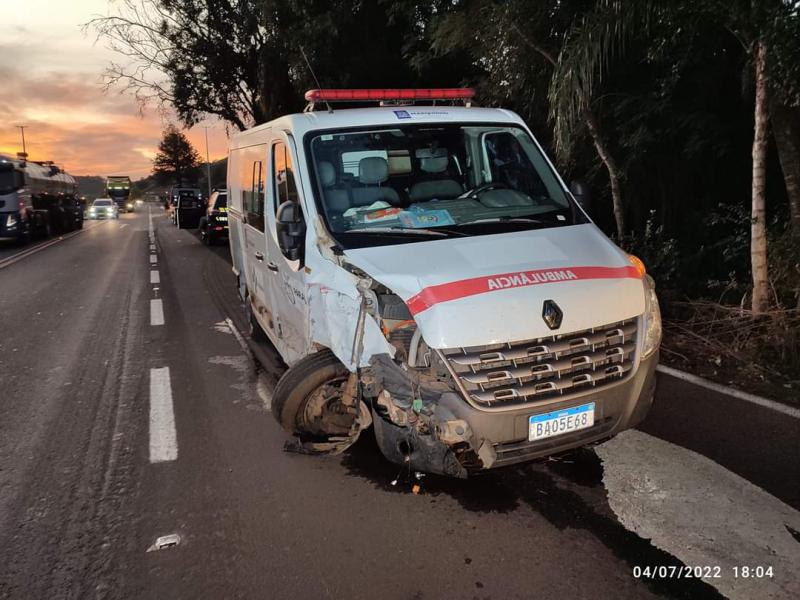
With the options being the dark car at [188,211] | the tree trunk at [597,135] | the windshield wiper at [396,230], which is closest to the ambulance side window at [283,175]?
the windshield wiper at [396,230]

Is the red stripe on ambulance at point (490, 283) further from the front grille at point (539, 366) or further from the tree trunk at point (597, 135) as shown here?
the tree trunk at point (597, 135)

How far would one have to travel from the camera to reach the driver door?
13.8 feet

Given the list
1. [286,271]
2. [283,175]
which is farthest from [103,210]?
[286,271]

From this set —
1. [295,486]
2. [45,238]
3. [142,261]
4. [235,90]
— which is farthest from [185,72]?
[295,486]

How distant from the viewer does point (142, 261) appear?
15.6 meters

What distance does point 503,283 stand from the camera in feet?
10.4

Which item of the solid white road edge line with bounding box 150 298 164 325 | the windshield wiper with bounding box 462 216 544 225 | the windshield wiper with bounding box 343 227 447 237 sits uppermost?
the windshield wiper with bounding box 462 216 544 225

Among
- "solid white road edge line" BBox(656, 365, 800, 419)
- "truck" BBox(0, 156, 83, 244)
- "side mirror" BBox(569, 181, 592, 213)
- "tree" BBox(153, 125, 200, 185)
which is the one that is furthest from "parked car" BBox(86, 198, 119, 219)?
"tree" BBox(153, 125, 200, 185)

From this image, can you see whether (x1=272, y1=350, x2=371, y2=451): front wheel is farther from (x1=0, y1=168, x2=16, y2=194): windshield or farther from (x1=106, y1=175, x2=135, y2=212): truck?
(x1=106, y1=175, x2=135, y2=212): truck

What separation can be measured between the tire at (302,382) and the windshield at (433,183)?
0.75m

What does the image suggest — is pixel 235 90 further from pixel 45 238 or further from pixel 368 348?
pixel 368 348

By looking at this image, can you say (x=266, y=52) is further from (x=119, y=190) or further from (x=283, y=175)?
(x=119, y=190)

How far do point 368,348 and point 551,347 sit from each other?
A: 0.94m

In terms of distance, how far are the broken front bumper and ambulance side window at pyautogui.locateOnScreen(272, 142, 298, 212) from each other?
186cm
